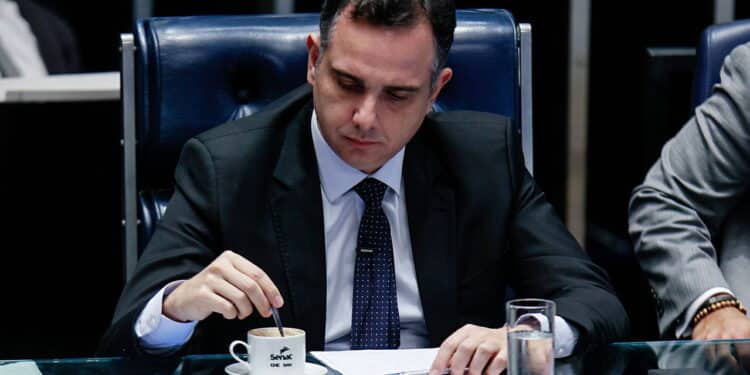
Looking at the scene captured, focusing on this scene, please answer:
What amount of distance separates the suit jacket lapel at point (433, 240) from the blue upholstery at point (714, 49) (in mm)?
644

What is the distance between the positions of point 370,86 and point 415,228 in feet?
0.96

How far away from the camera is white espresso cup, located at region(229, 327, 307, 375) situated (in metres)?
1.59

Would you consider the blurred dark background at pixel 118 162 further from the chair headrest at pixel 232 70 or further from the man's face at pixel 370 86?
the man's face at pixel 370 86

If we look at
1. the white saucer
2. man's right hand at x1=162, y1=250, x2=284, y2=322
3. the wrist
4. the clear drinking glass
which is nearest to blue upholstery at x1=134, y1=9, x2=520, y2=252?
the wrist

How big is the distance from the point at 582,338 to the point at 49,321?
2818 mm

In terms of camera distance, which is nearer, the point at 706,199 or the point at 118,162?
the point at 706,199

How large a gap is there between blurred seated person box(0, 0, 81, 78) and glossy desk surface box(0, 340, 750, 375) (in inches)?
125

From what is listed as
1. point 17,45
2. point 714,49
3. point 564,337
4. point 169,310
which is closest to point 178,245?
point 169,310

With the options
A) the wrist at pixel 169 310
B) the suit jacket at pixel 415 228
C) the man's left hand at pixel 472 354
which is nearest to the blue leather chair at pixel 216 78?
the suit jacket at pixel 415 228

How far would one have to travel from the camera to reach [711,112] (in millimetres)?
2416

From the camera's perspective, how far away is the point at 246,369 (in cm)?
165

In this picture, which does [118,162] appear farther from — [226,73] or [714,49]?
[714,49]

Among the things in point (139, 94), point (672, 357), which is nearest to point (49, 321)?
point (139, 94)

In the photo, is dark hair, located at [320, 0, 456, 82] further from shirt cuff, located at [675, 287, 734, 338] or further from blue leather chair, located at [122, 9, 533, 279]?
shirt cuff, located at [675, 287, 734, 338]
